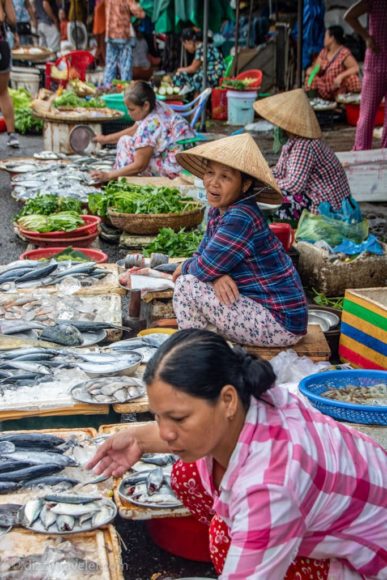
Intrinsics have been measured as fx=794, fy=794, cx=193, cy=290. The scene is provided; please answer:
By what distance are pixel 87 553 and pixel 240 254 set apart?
194 cm

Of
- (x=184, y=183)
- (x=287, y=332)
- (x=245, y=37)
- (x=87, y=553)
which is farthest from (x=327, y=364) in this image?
(x=245, y=37)

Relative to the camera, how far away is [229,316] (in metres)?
4.39

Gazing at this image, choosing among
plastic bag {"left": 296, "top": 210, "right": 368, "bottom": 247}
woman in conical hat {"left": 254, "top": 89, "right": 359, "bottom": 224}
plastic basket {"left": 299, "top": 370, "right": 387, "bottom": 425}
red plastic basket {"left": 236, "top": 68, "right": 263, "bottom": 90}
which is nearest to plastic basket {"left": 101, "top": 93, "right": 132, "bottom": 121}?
red plastic basket {"left": 236, "top": 68, "right": 263, "bottom": 90}

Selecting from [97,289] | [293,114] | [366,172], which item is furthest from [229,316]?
[366,172]

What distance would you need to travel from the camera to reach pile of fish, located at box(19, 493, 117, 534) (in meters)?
2.83

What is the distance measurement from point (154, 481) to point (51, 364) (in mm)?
1141

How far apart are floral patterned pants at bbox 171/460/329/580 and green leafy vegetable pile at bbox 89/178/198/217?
427 cm

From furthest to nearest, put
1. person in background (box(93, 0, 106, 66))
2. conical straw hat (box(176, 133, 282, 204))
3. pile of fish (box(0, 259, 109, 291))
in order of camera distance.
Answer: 1. person in background (box(93, 0, 106, 66))
2. pile of fish (box(0, 259, 109, 291))
3. conical straw hat (box(176, 133, 282, 204))

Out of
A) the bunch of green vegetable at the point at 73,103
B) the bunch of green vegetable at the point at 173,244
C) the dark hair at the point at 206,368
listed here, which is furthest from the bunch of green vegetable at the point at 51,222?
the dark hair at the point at 206,368

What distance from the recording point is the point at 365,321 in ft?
15.0

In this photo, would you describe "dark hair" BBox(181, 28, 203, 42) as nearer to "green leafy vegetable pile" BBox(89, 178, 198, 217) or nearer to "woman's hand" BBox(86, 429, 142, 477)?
"green leafy vegetable pile" BBox(89, 178, 198, 217)

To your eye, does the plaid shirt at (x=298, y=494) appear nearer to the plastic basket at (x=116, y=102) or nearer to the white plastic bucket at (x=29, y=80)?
the plastic basket at (x=116, y=102)

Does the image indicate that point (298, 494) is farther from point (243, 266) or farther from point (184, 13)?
point (184, 13)

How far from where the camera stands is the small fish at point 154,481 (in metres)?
3.05
